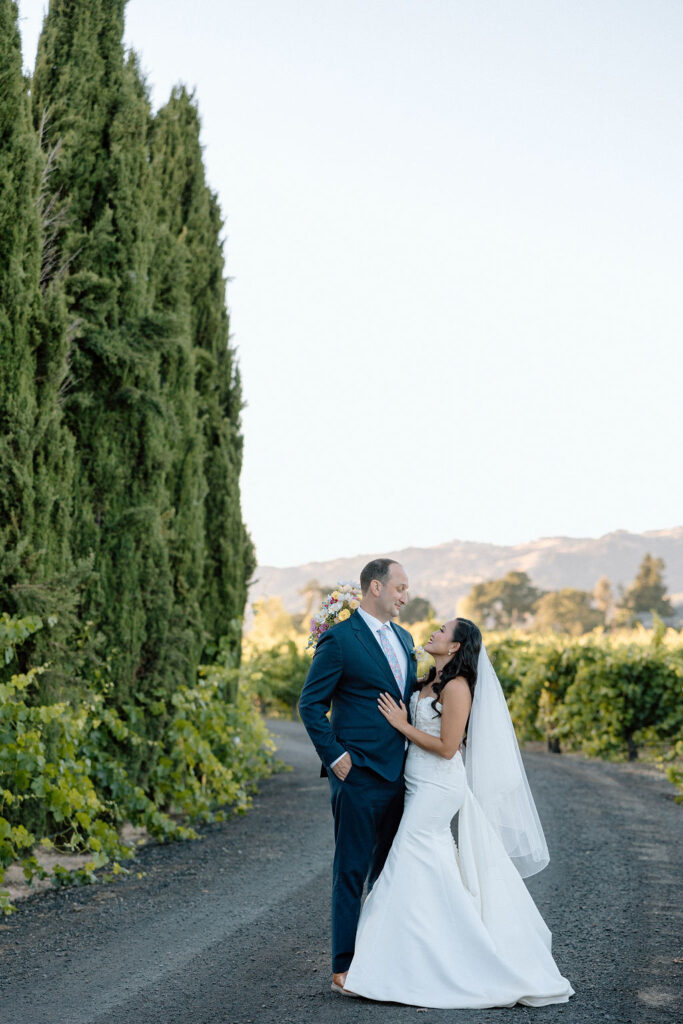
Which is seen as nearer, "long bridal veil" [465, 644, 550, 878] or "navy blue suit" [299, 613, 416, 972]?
"navy blue suit" [299, 613, 416, 972]

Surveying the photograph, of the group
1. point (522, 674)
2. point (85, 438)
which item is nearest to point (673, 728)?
point (522, 674)

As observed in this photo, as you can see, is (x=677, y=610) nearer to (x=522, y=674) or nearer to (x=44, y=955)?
(x=522, y=674)

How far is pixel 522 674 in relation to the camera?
20.2 metres

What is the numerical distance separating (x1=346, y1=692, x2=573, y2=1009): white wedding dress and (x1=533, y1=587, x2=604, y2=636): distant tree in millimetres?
98424

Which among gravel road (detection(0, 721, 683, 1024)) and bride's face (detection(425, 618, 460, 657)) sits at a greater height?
bride's face (detection(425, 618, 460, 657))

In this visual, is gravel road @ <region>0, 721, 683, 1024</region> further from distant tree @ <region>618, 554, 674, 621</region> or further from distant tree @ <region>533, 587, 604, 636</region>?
distant tree @ <region>533, 587, 604, 636</region>

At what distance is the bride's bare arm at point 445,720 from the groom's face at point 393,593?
438mm

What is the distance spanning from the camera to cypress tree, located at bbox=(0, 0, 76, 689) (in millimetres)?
7887

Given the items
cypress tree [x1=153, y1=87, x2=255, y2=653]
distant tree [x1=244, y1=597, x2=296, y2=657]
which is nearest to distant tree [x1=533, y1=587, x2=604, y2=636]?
distant tree [x1=244, y1=597, x2=296, y2=657]

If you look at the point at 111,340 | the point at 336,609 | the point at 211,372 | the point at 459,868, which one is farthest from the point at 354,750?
the point at 211,372

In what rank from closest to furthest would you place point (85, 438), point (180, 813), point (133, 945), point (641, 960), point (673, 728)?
point (641, 960) < point (133, 945) < point (85, 438) < point (180, 813) < point (673, 728)

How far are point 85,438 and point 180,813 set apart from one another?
4.64m

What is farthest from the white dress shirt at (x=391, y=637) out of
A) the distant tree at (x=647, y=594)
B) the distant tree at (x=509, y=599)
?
the distant tree at (x=509, y=599)

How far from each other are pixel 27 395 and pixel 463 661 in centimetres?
456
